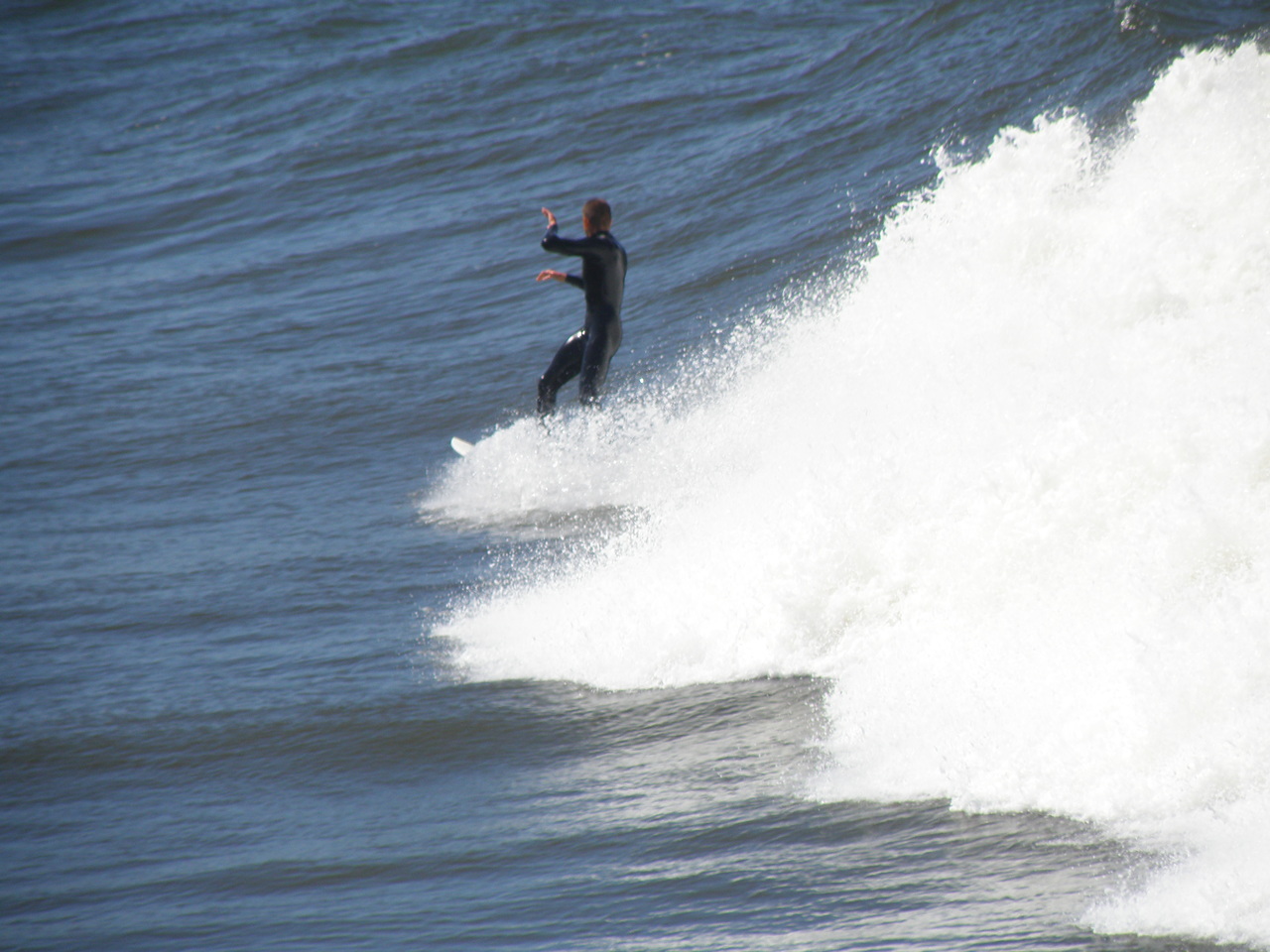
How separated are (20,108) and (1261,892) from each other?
22.1 m

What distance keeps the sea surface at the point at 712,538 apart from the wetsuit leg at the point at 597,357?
470 mm

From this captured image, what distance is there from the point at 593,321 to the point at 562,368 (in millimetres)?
447

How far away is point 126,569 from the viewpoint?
852cm

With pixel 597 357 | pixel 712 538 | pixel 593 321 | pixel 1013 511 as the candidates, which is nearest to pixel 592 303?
pixel 593 321

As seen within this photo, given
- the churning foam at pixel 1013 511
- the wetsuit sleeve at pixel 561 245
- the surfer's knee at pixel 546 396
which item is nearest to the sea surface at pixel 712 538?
the churning foam at pixel 1013 511

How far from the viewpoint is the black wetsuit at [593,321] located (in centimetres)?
848

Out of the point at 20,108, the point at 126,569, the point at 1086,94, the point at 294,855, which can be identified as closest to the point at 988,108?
the point at 1086,94

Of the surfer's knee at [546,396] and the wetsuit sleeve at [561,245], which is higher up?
the wetsuit sleeve at [561,245]

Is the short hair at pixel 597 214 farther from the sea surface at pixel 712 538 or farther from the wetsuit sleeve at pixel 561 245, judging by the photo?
the sea surface at pixel 712 538

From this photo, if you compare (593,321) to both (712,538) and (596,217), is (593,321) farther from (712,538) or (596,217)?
(712,538)

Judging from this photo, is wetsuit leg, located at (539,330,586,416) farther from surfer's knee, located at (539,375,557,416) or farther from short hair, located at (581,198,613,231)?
short hair, located at (581,198,613,231)

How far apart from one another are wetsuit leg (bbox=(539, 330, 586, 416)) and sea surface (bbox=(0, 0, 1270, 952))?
336 mm

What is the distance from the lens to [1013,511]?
5.36m

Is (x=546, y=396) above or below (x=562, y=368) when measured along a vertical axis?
below
